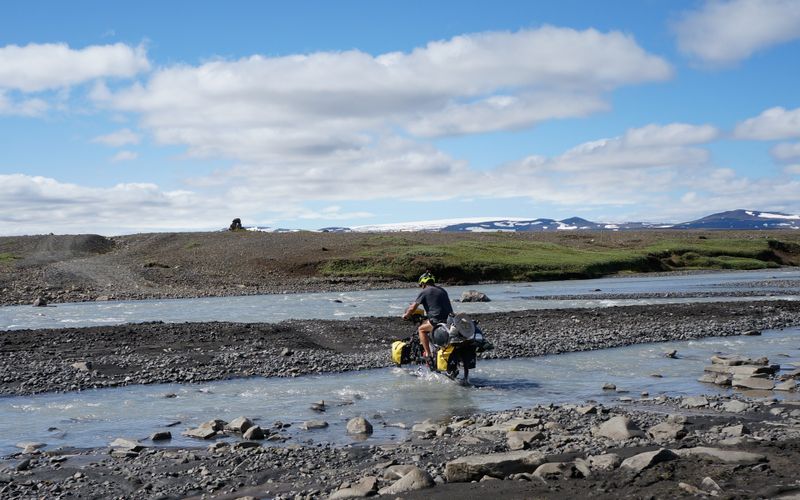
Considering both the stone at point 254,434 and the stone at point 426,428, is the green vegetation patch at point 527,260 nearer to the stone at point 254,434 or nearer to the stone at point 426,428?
the stone at point 426,428

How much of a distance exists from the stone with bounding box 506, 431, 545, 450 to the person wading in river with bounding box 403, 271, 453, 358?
7.65 m

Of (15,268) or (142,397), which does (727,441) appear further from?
(15,268)

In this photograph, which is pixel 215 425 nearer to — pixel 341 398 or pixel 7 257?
pixel 341 398

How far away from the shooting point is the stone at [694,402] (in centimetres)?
1727

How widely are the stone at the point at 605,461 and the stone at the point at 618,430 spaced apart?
204 centimetres

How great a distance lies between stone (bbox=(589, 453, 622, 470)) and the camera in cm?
1141

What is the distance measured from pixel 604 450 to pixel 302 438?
604cm

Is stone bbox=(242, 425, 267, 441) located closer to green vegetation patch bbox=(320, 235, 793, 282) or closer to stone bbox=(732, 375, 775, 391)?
stone bbox=(732, 375, 775, 391)

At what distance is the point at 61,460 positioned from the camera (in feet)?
44.7

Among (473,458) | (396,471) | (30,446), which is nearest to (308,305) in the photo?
(30,446)

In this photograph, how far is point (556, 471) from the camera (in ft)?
36.5

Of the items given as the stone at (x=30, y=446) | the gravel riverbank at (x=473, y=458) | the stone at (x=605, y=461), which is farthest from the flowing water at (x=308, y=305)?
the stone at (x=605, y=461)

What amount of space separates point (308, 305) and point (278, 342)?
22.1m

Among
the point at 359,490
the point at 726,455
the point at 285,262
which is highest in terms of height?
the point at 285,262
